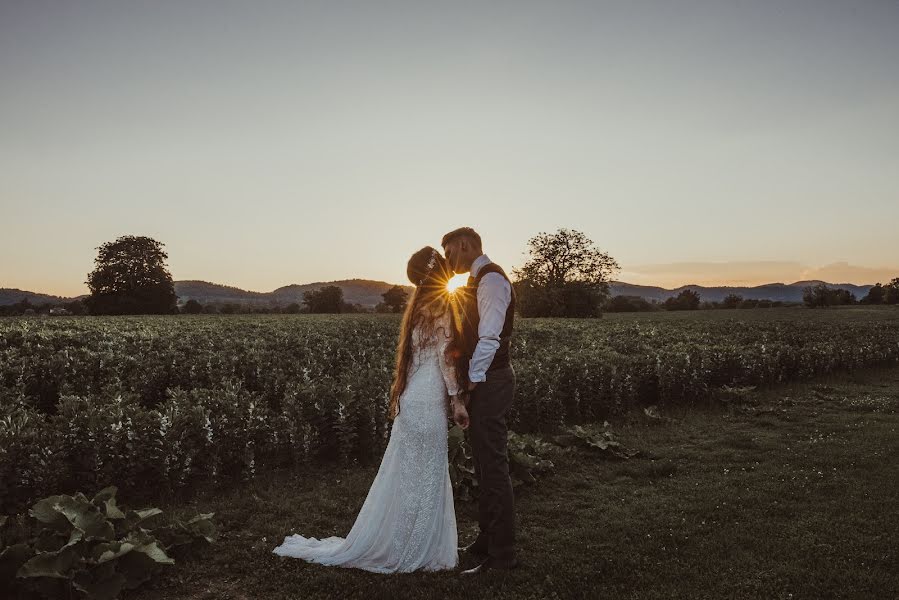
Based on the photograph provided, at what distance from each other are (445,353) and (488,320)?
0.63m

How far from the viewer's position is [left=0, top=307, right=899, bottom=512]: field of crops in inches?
273

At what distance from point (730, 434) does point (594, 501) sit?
5470 mm

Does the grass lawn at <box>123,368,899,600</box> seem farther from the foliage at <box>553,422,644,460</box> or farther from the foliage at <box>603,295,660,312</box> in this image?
the foliage at <box>603,295,660,312</box>

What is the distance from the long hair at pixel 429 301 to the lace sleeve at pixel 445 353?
1 cm

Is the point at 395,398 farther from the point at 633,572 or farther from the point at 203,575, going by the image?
the point at 633,572

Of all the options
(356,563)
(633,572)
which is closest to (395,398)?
(356,563)

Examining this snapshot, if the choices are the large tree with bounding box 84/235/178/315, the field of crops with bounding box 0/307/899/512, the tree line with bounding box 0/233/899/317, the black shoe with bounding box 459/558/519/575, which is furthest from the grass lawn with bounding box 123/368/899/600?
the large tree with bounding box 84/235/178/315

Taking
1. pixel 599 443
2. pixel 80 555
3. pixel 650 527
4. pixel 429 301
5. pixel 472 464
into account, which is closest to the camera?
pixel 80 555

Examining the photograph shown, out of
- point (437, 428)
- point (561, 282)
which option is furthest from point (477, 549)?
point (561, 282)

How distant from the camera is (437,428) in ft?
17.3

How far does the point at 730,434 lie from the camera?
11.1m

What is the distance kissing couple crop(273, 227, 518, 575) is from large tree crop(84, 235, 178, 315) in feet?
214

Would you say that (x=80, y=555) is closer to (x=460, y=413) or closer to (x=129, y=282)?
(x=460, y=413)

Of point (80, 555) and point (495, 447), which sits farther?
point (495, 447)
